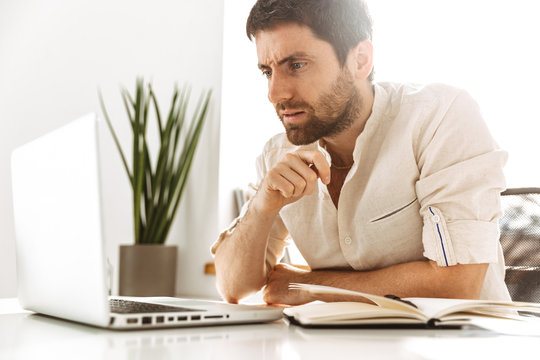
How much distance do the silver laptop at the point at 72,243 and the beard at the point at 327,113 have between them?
694 mm

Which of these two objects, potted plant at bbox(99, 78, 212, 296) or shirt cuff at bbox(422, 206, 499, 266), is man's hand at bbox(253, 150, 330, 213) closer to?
shirt cuff at bbox(422, 206, 499, 266)

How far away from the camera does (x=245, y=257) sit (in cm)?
157

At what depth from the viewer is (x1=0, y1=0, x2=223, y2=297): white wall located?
331 cm

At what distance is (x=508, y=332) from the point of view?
2.68ft

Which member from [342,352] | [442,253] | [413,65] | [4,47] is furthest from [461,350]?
[4,47]

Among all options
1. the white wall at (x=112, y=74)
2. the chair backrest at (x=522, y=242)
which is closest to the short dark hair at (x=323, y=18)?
the chair backrest at (x=522, y=242)

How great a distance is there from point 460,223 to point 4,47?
3.84 m

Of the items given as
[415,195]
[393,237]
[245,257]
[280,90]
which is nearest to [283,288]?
[245,257]

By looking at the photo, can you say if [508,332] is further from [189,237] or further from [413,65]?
[189,237]

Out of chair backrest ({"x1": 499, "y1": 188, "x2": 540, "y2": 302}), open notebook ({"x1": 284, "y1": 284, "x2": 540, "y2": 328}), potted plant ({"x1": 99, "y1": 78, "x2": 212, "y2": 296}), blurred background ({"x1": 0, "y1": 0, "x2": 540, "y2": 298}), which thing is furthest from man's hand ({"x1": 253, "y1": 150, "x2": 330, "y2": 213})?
potted plant ({"x1": 99, "y1": 78, "x2": 212, "y2": 296})

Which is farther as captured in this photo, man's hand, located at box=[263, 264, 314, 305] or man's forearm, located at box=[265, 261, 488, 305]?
man's hand, located at box=[263, 264, 314, 305]

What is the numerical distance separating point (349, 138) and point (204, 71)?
1.90 m

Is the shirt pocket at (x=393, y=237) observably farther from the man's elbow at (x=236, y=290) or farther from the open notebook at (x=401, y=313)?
the open notebook at (x=401, y=313)

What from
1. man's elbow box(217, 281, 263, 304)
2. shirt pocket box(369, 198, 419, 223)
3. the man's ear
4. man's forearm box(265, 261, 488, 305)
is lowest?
man's elbow box(217, 281, 263, 304)
